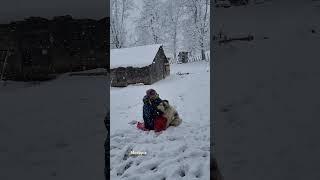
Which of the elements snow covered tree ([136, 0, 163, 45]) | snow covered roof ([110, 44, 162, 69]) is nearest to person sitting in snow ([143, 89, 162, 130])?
snow covered roof ([110, 44, 162, 69])

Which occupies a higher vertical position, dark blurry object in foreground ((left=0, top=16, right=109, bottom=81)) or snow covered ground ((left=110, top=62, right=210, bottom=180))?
dark blurry object in foreground ((left=0, top=16, right=109, bottom=81))

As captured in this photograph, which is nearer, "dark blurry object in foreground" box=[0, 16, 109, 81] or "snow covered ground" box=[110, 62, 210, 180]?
"snow covered ground" box=[110, 62, 210, 180]

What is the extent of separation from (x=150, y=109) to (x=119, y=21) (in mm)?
577

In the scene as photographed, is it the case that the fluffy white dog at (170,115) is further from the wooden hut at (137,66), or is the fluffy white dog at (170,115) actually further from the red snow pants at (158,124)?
the wooden hut at (137,66)

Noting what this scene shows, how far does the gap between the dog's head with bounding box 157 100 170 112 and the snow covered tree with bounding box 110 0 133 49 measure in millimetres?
433

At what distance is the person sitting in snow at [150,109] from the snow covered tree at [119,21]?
359 mm

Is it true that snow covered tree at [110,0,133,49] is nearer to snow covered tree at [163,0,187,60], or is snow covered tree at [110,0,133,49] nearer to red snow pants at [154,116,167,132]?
snow covered tree at [163,0,187,60]

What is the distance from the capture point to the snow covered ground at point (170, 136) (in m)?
1.94

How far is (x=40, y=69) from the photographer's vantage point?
2.12m

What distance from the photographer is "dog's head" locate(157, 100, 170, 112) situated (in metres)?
2.01
